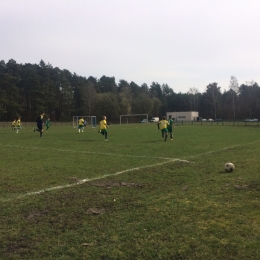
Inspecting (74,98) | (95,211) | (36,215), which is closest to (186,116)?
(74,98)

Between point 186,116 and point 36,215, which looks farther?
point 186,116

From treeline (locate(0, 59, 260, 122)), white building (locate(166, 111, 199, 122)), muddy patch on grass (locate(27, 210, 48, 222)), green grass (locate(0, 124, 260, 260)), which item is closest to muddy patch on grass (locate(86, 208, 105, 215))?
green grass (locate(0, 124, 260, 260))

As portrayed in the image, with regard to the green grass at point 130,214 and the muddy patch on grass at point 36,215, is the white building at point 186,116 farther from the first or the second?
the muddy patch on grass at point 36,215

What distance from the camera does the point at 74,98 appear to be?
10238 centimetres

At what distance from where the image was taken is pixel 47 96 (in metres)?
88.7

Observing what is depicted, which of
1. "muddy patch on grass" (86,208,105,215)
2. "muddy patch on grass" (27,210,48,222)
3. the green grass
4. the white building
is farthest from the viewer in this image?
the white building

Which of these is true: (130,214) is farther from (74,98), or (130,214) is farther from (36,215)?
(74,98)

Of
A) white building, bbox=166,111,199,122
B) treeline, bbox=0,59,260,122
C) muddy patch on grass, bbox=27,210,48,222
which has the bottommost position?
muddy patch on grass, bbox=27,210,48,222

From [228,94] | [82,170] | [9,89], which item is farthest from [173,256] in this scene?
[228,94]

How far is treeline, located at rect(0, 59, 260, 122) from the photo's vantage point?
84.4 meters

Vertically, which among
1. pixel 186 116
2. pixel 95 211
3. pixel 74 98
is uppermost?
pixel 74 98

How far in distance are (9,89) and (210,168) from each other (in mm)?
81453

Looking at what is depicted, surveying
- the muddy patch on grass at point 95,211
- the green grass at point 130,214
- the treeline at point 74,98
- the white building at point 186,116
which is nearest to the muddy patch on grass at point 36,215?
the green grass at point 130,214

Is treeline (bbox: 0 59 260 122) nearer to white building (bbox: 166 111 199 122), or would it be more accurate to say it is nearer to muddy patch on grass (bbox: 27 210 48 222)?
white building (bbox: 166 111 199 122)
